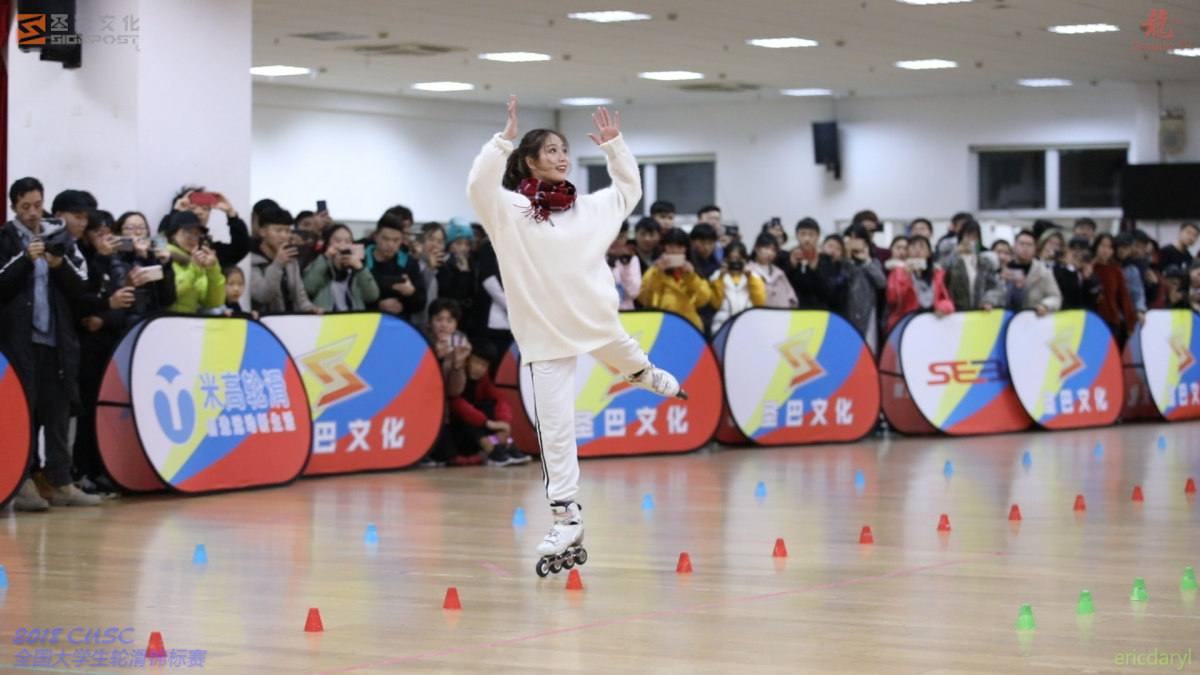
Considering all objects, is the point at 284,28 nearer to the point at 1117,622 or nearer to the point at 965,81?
the point at 965,81

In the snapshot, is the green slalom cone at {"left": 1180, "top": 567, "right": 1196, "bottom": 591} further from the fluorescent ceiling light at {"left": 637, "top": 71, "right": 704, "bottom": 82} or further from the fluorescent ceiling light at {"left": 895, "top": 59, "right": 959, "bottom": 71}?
the fluorescent ceiling light at {"left": 637, "top": 71, "right": 704, "bottom": 82}

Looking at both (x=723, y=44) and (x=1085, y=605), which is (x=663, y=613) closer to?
(x=1085, y=605)

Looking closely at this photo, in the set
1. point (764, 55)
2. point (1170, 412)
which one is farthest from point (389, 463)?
point (764, 55)

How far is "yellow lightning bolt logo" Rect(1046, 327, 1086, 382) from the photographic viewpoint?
46.4 ft

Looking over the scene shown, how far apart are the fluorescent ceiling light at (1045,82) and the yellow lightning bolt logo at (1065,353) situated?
992 cm

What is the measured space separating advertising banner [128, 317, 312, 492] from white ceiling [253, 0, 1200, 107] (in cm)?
752

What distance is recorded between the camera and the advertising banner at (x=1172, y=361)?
15242 mm

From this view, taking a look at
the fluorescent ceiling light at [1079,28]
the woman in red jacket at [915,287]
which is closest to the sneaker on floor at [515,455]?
the woman in red jacket at [915,287]

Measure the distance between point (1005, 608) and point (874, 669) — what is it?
1.16 metres

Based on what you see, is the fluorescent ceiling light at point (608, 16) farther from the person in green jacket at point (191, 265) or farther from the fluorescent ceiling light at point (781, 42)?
the person in green jacket at point (191, 265)

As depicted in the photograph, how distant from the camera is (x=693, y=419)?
11930 mm

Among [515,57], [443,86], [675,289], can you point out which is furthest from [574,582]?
[443,86]

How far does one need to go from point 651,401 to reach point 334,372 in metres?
2.48

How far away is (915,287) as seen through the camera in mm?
13648
